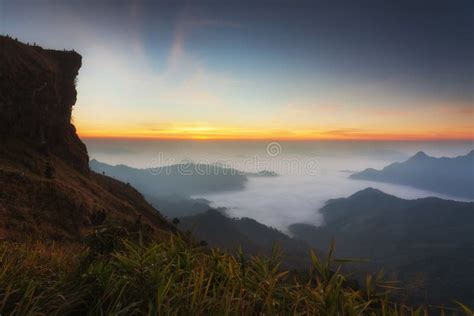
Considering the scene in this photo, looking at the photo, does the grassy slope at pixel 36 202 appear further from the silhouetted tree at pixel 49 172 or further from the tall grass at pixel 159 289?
the tall grass at pixel 159 289

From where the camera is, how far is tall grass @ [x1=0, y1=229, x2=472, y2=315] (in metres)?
3.72

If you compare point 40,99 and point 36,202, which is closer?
point 36,202

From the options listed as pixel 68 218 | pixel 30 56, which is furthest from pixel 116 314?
pixel 30 56

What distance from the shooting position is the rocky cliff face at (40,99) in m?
45.4

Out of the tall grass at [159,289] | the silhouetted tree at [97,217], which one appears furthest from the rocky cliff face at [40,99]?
the tall grass at [159,289]

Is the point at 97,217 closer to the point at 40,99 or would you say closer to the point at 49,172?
the point at 49,172

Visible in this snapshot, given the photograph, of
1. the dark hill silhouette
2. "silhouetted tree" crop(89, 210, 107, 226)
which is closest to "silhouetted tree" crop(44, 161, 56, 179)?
the dark hill silhouette

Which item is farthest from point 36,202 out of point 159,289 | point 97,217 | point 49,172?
point 159,289

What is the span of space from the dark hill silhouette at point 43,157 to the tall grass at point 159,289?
59.3 feet

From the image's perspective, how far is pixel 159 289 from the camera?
3.73m

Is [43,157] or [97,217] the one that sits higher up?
[43,157]

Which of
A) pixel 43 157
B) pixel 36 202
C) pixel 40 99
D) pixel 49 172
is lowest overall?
pixel 36 202

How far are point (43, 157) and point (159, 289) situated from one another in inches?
1992

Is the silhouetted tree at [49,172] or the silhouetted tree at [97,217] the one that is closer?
the silhouetted tree at [97,217]
